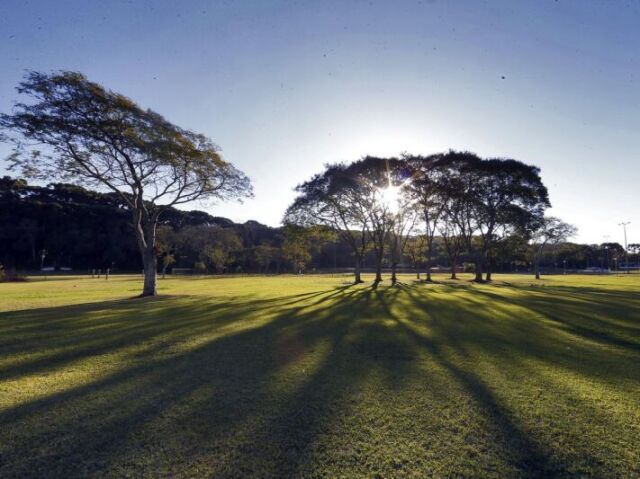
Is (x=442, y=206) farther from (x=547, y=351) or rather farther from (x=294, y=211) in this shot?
(x=547, y=351)

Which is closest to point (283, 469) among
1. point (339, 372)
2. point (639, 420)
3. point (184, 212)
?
point (339, 372)

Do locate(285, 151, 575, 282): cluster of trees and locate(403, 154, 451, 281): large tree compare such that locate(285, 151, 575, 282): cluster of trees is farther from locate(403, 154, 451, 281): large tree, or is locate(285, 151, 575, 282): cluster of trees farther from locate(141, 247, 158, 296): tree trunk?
locate(141, 247, 158, 296): tree trunk

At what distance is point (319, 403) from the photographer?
192 inches

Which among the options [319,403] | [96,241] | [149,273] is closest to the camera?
[319,403]

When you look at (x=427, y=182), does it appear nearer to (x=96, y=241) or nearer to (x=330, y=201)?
(x=330, y=201)

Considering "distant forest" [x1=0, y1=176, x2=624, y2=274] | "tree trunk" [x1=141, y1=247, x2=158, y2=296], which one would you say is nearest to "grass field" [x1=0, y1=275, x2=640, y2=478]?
"tree trunk" [x1=141, y1=247, x2=158, y2=296]

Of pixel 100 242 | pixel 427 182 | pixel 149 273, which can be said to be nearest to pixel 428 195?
pixel 427 182

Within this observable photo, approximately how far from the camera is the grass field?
11.5ft

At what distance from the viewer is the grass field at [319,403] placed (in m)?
3.50

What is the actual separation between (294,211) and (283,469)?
33.2 metres

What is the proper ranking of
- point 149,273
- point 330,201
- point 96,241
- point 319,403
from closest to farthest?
point 319,403, point 149,273, point 330,201, point 96,241

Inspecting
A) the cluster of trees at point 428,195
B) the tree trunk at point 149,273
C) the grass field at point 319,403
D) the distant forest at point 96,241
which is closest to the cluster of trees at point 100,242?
the distant forest at point 96,241

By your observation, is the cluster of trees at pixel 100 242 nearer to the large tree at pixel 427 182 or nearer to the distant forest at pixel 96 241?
the distant forest at pixel 96 241

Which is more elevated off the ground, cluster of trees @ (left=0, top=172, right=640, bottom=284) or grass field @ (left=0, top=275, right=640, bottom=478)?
cluster of trees @ (left=0, top=172, right=640, bottom=284)
